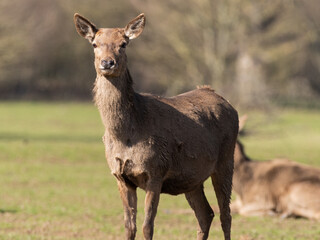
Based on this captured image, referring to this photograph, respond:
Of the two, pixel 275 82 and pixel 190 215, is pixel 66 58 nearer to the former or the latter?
pixel 275 82

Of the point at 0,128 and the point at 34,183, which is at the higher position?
the point at 0,128

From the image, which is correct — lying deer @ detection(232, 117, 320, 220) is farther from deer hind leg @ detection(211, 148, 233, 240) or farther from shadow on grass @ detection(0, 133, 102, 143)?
shadow on grass @ detection(0, 133, 102, 143)

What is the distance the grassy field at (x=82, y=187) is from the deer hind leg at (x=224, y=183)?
5.13 feet

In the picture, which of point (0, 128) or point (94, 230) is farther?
point (0, 128)

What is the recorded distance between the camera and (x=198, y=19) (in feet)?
125

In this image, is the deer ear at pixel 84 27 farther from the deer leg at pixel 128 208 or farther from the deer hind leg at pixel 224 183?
the deer hind leg at pixel 224 183

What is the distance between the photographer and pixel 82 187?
59.9 ft

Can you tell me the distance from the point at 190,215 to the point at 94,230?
284 cm

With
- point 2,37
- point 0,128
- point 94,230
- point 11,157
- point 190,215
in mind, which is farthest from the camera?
point 0,128

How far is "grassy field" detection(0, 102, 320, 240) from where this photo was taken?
11.8 meters

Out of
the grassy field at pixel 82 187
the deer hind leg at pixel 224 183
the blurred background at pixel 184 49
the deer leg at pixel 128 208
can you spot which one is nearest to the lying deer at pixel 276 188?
the grassy field at pixel 82 187

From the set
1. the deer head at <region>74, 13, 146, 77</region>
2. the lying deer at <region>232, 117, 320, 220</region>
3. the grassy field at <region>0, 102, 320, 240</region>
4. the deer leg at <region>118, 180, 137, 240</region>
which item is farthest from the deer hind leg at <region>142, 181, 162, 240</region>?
the lying deer at <region>232, 117, 320, 220</region>

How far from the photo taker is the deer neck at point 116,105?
7.94 metres

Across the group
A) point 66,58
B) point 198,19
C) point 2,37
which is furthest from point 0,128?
point 66,58
